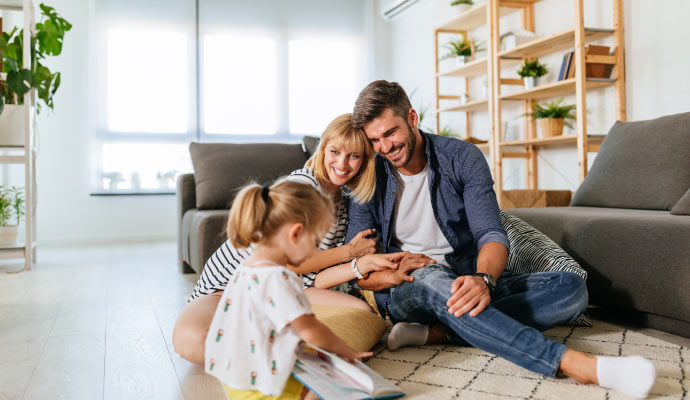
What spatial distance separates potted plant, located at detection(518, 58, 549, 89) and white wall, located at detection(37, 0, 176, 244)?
389cm

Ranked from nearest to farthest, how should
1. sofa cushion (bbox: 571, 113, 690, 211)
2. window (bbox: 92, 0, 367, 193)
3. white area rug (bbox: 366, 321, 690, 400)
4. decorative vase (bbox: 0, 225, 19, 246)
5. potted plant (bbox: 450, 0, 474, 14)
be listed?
white area rug (bbox: 366, 321, 690, 400) < sofa cushion (bbox: 571, 113, 690, 211) < decorative vase (bbox: 0, 225, 19, 246) < potted plant (bbox: 450, 0, 474, 14) < window (bbox: 92, 0, 367, 193)

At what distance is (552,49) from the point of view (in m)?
3.78

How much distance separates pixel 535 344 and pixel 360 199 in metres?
0.68

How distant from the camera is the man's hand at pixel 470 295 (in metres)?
1.37

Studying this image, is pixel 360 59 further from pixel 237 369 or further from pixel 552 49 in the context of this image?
pixel 237 369

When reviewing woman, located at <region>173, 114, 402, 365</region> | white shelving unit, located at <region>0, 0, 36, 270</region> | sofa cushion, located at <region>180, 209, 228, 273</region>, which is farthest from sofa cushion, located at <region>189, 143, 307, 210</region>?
woman, located at <region>173, 114, 402, 365</region>

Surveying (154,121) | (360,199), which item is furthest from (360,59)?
(360,199)

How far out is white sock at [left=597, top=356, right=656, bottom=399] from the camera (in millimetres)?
1193

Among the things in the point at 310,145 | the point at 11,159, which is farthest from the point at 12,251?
the point at 310,145

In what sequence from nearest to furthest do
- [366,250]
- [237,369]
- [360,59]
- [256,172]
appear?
[237,369] < [366,250] < [256,172] < [360,59]

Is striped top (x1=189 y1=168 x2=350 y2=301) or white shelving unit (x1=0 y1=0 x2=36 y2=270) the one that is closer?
Result: striped top (x1=189 y1=168 x2=350 y2=301)

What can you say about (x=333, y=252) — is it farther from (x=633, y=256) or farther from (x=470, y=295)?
(x=633, y=256)

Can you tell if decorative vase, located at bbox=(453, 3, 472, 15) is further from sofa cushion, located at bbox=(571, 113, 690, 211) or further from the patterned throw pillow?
the patterned throw pillow

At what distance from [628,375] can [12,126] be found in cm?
371
